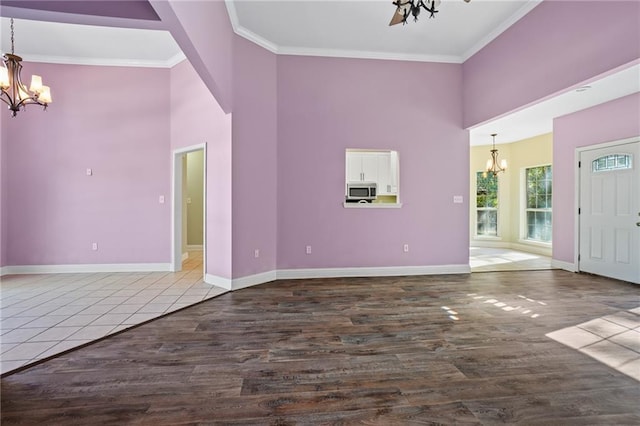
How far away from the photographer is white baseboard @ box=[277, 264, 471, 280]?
4.62m

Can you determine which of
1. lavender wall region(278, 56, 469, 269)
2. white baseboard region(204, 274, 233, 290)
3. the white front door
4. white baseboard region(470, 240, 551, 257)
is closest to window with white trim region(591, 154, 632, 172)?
the white front door

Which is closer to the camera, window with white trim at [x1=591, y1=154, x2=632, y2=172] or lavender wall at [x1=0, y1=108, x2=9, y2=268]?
window with white trim at [x1=591, y1=154, x2=632, y2=172]

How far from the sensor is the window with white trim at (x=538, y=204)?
689 cm

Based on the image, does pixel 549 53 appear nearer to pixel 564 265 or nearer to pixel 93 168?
pixel 564 265

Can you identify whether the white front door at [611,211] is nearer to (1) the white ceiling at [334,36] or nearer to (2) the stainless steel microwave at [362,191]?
(1) the white ceiling at [334,36]

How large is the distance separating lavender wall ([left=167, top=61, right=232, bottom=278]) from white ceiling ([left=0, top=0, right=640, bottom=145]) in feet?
2.87

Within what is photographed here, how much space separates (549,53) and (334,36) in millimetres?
2697

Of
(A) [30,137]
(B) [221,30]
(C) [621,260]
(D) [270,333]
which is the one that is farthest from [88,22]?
(C) [621,260]

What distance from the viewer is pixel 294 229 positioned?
4.62 meters

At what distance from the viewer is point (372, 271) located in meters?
4.80

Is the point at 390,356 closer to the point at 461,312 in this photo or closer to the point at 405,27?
the point at 461,312

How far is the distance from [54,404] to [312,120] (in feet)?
13.7

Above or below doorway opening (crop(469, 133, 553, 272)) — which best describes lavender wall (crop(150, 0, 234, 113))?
above

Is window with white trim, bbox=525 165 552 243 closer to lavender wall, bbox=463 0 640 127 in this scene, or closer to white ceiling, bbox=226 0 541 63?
lavender wall, bbox=463 0 640 127
